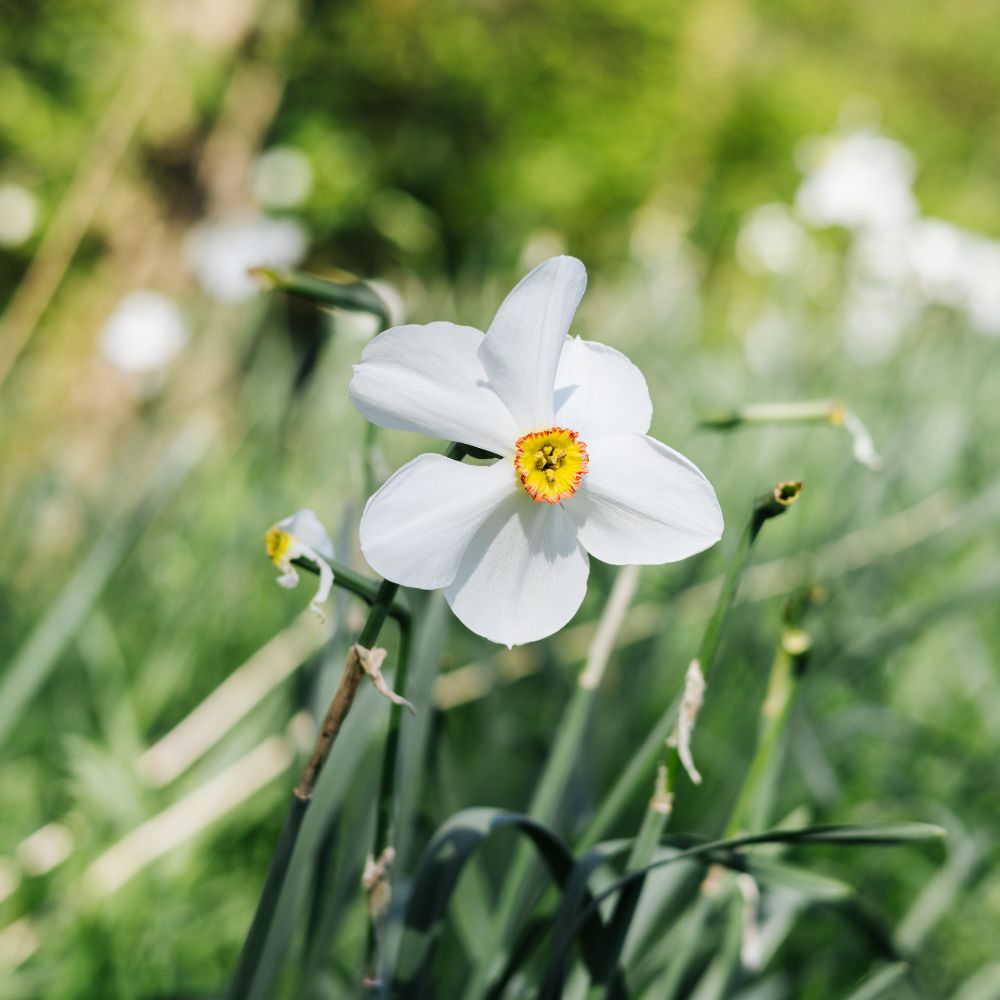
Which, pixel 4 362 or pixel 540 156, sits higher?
pixel 540 156

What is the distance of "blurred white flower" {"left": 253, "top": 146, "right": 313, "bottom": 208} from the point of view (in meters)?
2.94

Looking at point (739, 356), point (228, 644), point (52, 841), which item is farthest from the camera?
point (739, 356)

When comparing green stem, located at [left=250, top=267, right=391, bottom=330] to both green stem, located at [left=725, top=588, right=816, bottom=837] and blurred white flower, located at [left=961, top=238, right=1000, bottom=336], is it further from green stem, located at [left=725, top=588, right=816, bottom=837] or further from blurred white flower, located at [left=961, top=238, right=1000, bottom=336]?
blurred white flower, located at [left=961, top=238, right=1000, bottom=336]

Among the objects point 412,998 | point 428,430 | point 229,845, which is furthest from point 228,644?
point 428,430

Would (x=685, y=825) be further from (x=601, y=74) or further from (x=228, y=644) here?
(x=601, y=74)

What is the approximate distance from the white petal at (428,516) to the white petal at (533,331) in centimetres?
4

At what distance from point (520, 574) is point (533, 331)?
0.11 m

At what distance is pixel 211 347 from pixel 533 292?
198 cm

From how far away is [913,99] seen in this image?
8.78 m

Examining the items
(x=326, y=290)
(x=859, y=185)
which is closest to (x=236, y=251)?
(x=859, y=185)

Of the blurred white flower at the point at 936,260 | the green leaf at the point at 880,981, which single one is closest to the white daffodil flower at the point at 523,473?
the green leaf at the point at 880,981

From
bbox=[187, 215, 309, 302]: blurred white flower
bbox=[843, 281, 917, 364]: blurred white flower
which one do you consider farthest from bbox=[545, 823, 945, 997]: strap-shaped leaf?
bbox=[843, 281, 917, 364]: blurred white flower

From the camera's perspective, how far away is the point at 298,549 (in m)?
0.37

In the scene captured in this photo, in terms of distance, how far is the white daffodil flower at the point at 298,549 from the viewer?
37 cm
